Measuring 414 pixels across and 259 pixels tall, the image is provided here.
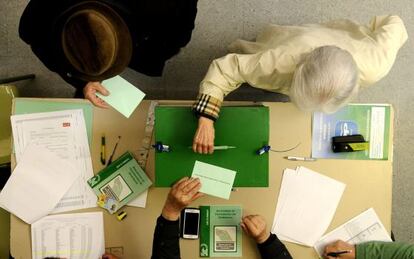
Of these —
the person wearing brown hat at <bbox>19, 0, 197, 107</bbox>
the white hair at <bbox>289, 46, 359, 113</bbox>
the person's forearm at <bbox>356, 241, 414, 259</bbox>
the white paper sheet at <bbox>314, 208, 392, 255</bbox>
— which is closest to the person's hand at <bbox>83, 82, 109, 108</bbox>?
the person wearing brown hat at <bbox>19, 0, 197, 107</bbox>

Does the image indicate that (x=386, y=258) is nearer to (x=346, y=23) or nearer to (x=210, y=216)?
(x=210, y=216)

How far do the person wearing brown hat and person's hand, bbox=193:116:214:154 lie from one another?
32 centimetres

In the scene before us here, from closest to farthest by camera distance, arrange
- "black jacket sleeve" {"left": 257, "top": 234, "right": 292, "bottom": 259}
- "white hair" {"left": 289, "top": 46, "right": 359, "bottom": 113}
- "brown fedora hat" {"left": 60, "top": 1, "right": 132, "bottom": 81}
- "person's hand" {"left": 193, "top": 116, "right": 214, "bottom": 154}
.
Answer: "brown fedora hat" {"left": 60, "top": 1, "right": 132, "bottom": 81}, "white hair" {"left": 289, "top": 46, "right": 359, "bottom": 113}, "person's hand" {"left": 193, "top": 116, "right": 214, "bottom": 154}, "black jacket sleeve" {"left": 257, "top": 234, "right": 292, "bottom": 259}

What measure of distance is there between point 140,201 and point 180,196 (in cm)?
20

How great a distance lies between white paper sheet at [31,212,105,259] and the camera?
1418mm

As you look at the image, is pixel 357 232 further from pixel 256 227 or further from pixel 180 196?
pixel 180 196

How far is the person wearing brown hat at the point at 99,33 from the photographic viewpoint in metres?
0.91

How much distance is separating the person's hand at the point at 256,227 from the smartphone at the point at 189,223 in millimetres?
164

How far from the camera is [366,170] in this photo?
1435 millimetres

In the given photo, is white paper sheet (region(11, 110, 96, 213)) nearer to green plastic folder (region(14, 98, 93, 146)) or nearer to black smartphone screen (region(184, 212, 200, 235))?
green plastic folder (region(14, 98, 93, 146))

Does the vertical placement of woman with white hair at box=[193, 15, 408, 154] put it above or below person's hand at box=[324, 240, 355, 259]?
above

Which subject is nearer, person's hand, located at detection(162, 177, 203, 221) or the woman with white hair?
the woman with white hair

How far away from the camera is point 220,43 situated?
6.59ft

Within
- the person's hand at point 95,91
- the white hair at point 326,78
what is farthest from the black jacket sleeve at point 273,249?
the person's hand at point 95,91
